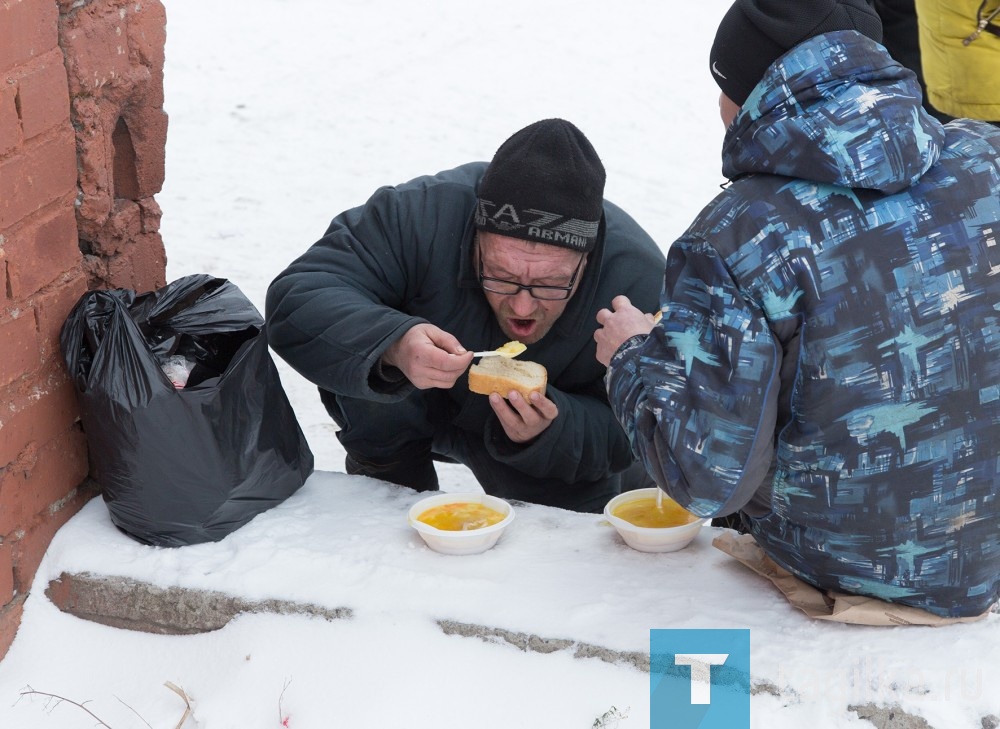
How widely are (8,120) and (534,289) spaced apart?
4.64 feet

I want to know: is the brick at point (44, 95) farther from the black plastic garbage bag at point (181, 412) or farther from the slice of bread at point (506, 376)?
the slice of bread at point (506, 376)

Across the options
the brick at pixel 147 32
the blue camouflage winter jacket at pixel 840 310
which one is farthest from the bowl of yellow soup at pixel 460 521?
the brick at pixel 147 32

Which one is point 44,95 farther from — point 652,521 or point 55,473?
point 652,521

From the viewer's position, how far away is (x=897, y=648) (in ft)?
8.04

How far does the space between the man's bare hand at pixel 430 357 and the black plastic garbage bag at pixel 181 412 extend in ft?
1.19

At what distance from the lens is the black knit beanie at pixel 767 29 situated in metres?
2.28

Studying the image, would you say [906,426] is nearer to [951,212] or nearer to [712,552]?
[951,212]

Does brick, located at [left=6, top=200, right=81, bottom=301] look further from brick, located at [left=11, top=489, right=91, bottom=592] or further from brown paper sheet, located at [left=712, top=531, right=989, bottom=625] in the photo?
brown paper sheet, located at [left=712, top=531, right=989, bottom=625]

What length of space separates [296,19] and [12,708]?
8.16 metres

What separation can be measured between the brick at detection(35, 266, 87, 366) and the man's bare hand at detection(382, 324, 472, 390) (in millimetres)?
800

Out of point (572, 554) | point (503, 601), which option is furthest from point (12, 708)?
point (572, 554)

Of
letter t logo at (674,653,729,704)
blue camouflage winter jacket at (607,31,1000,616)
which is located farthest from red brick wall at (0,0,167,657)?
letter t logo at (674,653,729,704)

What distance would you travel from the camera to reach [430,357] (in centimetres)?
292

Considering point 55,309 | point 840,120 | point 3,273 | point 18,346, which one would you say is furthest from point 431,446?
point 840,120
